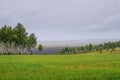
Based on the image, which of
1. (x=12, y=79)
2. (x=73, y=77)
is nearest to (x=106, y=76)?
(x=73, y=77)

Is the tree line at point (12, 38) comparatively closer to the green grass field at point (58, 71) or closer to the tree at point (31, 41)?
the tree at point (31, 41)

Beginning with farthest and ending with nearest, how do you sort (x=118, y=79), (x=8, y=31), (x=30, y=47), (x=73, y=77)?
(x=30, y=47)
(x=8, y=31)
(x=73, y=77)
(x=118, y=79)

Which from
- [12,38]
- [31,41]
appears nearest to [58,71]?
[12,38]

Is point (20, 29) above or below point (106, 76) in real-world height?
above

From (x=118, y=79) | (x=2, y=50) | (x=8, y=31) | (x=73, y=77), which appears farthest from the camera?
(x=2, y=50)

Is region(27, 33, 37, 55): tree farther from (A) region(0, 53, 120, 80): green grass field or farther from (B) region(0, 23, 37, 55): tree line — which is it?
(A) region(0, 53, 120, 80): green grass field

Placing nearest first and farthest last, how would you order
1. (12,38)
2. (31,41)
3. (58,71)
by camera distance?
(58,71)
(12,38)
(31,41)

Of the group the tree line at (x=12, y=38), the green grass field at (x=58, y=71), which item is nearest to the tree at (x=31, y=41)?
the tree line at (x=12, y=38)

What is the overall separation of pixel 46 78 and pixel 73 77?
3.35 m

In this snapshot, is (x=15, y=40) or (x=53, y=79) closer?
(x=53, y=79)

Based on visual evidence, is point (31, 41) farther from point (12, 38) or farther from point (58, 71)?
point (58, 71)

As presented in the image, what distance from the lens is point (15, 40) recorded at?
477 ft

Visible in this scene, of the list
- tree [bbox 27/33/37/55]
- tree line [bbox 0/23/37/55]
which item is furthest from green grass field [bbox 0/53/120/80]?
tree [bbox 27/33/37/55]

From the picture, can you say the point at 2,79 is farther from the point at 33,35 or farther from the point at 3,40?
the point at 33,35
